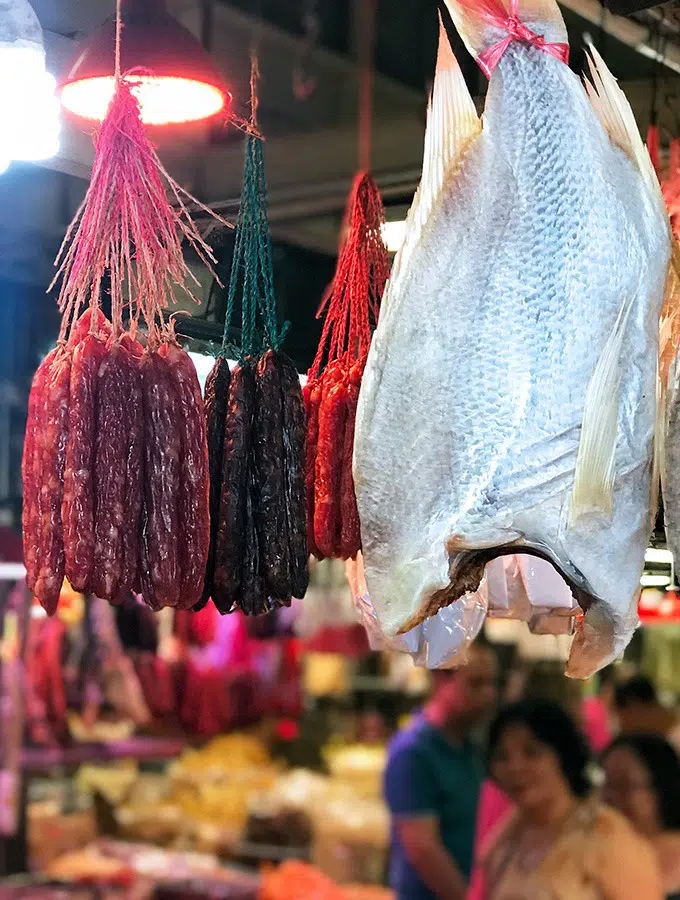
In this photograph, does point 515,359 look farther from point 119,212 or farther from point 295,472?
point 119,212

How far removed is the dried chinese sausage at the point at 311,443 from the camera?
2330 mm

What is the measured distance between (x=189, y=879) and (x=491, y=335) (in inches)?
223

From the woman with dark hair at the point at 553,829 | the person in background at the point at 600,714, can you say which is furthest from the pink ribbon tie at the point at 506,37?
the person in background at the point at 600,714

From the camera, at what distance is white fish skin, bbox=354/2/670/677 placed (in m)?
1.78

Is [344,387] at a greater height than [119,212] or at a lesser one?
lesser

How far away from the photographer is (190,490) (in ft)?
6.49

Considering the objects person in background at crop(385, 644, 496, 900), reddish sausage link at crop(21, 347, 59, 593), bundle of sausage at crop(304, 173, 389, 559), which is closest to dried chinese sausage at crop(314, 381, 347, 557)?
bundle of sausage at crop(304, 173, 389, 559)

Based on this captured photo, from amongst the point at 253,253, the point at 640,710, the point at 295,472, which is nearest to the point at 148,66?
the point at 253,253

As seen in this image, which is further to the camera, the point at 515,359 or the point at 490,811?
the point at 490,811

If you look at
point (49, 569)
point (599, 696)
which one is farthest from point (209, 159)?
point (599, 696)

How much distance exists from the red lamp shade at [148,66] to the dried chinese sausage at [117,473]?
31.5 inches

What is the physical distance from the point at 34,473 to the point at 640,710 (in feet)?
19.6

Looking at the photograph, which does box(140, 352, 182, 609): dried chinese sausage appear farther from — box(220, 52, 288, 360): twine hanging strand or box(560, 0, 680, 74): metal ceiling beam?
box(560, 0, 680, 74): metal ceiling beam

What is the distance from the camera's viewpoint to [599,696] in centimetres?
1009
